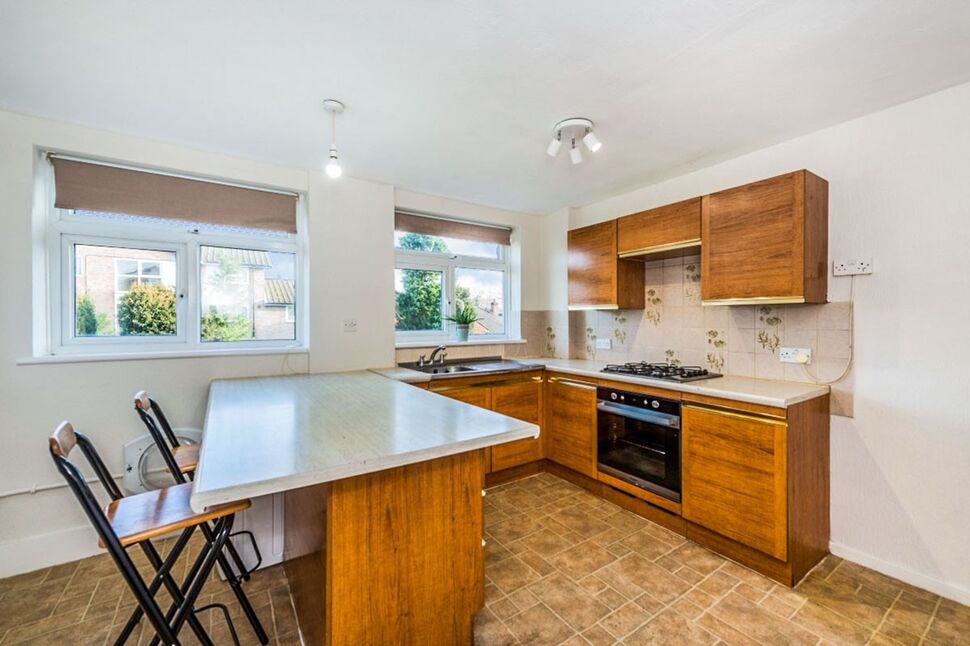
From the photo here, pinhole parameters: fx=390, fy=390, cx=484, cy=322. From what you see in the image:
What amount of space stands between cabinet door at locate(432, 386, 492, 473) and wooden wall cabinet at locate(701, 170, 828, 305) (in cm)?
171

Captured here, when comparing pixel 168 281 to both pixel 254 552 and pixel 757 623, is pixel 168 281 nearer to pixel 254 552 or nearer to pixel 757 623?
pixel 254 552

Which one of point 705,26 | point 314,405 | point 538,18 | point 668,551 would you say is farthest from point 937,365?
point 314,405

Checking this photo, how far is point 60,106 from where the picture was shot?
202 centimetres

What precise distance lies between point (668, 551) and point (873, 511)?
1070mm

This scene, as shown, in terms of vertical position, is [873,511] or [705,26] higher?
[705,26]

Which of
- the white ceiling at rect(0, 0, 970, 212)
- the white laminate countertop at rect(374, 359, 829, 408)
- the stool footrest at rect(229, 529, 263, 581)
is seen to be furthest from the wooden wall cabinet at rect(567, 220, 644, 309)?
the stool footrest at rect(229, 529, 263, 581)

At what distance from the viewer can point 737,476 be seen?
2080 mm

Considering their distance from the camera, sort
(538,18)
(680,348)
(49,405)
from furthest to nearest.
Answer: (680,348), (49,405), (538,18)

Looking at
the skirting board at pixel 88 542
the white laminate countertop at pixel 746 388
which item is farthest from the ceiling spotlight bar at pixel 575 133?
the skirting board at pixel 88 542

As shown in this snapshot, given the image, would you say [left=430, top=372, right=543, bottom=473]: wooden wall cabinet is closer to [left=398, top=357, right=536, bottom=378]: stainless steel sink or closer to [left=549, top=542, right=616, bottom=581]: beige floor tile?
[left=398, top=357, right=536, bottom=378]: stainless steel sink

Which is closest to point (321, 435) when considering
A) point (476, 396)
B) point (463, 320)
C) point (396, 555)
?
point (396, 555)

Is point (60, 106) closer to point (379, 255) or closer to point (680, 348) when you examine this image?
point (379, 255)

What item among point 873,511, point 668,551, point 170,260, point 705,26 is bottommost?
point 668,551

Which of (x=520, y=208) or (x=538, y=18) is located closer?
(x=538, y=18)
